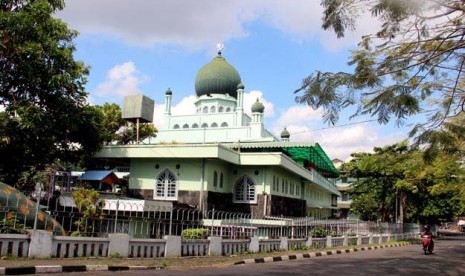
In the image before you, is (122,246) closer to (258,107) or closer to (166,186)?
(166,186)

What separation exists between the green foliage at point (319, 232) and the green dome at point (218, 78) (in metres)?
27.4

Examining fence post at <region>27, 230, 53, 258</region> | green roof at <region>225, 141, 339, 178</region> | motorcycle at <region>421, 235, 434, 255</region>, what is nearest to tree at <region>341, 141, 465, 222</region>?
green roof at <region>225, 141, 339, 178</region>

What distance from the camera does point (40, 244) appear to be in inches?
419

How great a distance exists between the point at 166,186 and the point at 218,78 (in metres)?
25.4

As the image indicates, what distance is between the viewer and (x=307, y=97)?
316 inches

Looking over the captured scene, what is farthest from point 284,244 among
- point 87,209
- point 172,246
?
point 87,209

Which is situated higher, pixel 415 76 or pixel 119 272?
pixel 415 76

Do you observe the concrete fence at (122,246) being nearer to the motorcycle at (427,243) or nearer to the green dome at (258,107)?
the motorcycle at (427,243)

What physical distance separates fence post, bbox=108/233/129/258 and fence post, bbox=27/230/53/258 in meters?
1.73

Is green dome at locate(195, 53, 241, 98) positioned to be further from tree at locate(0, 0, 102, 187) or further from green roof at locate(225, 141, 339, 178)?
tree at locate(0, 0, 102, 187)

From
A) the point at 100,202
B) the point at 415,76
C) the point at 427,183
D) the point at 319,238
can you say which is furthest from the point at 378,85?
the point at 427,183

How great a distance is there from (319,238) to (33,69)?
1473 centimetres

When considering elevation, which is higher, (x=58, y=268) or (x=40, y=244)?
(x=40, y=244)

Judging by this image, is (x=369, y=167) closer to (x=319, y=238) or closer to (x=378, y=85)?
(x=319, y=238)
